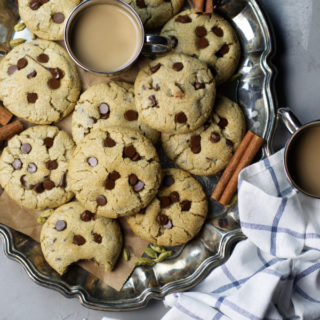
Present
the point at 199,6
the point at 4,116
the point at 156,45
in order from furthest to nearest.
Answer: the point at 4,116 < the point at 199,6 < the point at 156,45

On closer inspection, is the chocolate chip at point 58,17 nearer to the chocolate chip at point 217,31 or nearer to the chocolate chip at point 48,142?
the chocolate chip at point 48,142

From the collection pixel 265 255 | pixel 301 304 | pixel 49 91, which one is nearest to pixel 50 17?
pixel 49 91

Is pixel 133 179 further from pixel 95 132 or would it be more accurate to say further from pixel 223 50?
pixel 223 50

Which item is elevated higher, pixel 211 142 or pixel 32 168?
pixel 211 142

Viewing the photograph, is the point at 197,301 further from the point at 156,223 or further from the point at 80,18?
the point at 80,18

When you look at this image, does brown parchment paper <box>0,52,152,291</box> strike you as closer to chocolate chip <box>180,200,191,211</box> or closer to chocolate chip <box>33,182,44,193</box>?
chocolate chip <box>33,182,44,193</box>

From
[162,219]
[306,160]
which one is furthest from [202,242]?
[306,160]
